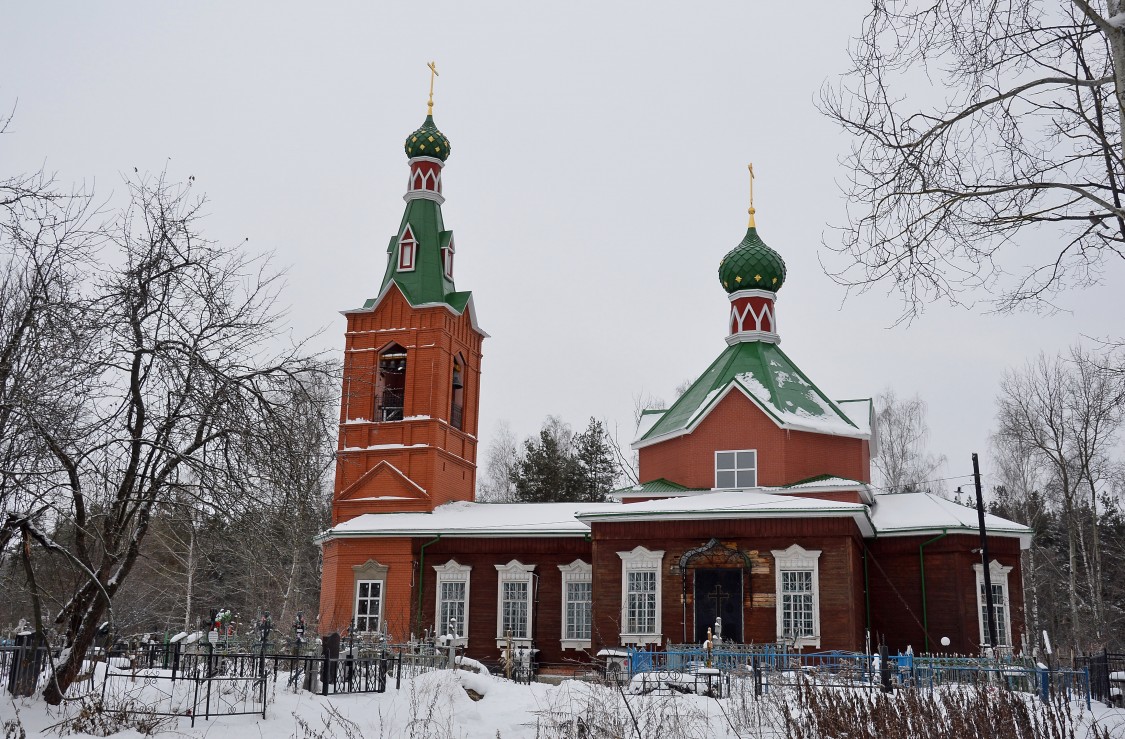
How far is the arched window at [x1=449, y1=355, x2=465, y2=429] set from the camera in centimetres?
3053

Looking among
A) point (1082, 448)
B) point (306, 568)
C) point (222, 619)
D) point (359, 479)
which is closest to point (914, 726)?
point (222, 619)

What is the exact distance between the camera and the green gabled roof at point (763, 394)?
24969 millimetres

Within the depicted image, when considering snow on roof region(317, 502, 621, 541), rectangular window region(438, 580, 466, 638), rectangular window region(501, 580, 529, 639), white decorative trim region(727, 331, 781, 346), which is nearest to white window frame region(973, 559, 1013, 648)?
white decorative trim region(727, 331, 781, 346)

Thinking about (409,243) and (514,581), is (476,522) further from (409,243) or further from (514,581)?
(409,243)

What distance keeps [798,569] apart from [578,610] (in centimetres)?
608

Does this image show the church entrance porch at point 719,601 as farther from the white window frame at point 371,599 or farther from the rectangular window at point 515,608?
the white window frame at point 371,599

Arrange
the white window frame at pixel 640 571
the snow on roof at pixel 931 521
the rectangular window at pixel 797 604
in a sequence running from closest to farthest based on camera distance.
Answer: the rectangular window at pixel 797 604 → the white window frame at pixel 640 571 → the snow on roof at pixel 931 521

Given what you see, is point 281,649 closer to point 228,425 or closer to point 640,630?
point 640,630

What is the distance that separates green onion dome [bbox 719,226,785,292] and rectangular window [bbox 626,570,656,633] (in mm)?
9284

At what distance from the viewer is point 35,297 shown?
34.8 feet

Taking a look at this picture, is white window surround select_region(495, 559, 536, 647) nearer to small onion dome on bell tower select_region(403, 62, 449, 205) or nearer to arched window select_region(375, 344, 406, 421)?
arched window select_region(375, 344, 406, 421)

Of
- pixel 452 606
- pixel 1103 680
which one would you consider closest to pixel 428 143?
pixel 452 606

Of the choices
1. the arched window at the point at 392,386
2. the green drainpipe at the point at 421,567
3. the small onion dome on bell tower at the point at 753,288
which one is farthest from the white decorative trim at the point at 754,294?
the green drainpipe at the point at 421,567

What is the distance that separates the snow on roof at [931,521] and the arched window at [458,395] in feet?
39.9
